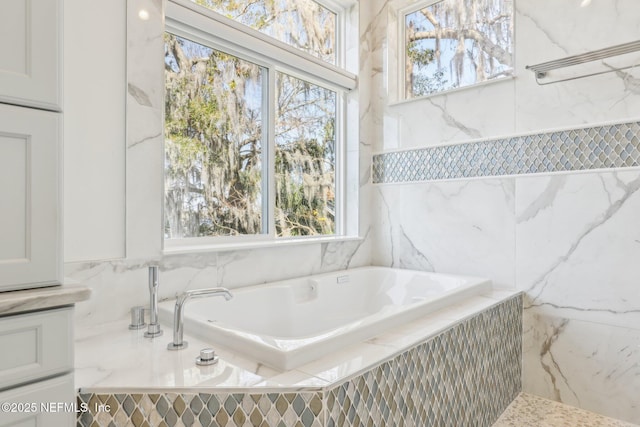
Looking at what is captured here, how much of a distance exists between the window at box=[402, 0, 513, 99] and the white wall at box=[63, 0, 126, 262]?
199 centimetres

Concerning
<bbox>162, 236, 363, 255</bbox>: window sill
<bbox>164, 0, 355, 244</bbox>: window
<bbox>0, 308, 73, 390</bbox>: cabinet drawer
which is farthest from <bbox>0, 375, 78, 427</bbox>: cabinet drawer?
<bbox>164, 0, 355, 244</bbox>: window

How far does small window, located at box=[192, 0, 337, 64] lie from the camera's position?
2400mm

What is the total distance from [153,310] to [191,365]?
17.6 inches

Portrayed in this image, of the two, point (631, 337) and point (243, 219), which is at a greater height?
point (243, 219)

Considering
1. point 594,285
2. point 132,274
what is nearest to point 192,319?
point 132,274

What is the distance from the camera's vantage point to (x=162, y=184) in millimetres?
1929

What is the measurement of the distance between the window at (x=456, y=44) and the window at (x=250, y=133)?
570mm

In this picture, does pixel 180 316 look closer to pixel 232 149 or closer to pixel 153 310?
pixel 153 310

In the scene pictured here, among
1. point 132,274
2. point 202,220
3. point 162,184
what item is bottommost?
point 132,274

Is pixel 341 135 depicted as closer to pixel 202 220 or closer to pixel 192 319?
pixel 202 220

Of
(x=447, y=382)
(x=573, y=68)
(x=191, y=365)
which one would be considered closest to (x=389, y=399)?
(x=447, y=382)

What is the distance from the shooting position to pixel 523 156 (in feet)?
7.68

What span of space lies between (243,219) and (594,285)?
6.57 ft

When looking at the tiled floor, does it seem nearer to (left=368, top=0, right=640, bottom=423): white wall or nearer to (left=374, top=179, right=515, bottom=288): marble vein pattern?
(left=368, top=0, right=640, bottom=423): white wall
